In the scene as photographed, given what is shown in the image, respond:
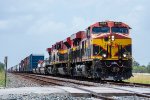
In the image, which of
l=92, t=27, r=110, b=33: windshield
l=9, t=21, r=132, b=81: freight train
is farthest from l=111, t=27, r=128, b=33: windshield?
l=92, t=27, r=110, b=33: windshield

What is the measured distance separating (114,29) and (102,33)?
0.92 metres

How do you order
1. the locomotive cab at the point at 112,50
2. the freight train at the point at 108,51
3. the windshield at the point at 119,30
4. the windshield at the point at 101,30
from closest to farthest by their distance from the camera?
the freight train at the point at 108,51, the locomotive cab at the point at 112,50, the windshield at the point at 101,30, the windshield at the point at 119,30

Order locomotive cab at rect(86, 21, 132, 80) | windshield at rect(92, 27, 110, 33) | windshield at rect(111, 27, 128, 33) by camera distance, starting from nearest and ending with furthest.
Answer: locomotive cab at rect(86, 21, 132, 80), windshield at rect(92, 27, 110, 33), windshield at rect(111, 27, 128, 33)

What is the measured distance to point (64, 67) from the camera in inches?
1571

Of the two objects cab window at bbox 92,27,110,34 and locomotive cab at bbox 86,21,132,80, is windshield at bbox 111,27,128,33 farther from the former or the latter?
cab window at bbox 92,27,110,34

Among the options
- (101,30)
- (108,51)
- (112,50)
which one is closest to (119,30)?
(101,30)

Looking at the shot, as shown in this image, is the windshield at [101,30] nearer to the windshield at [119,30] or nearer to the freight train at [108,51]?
the freight train at [108,51]

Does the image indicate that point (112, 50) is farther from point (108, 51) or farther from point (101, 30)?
point (101, 30)

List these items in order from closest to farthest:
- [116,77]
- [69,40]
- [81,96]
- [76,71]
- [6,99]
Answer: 1. [6,99]
2. [81,96]
3. [116,77]
4. [76,71]
5. [69,40]

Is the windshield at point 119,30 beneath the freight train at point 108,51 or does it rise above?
above

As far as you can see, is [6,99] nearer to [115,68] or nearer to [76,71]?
[115,68]

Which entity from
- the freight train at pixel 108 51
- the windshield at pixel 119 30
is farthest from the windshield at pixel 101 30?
the windshield at pixel 119 30

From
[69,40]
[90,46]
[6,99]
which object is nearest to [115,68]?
[90,46]

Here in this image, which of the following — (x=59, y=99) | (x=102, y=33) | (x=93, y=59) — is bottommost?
(x=59, y=99)
